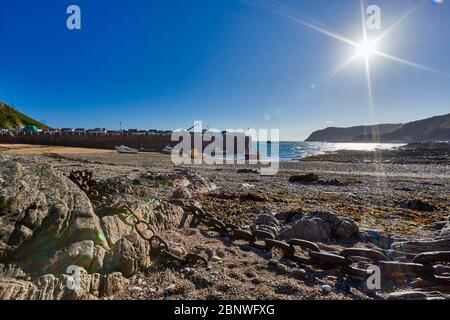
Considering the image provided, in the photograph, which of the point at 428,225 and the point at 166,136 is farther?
the point at 166,136

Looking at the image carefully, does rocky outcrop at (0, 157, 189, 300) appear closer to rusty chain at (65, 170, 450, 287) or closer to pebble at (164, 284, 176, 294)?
rusty chain at (65, 170, 450, 287)

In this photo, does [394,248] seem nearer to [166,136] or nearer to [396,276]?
[396,276]

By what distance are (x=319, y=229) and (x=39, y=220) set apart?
408 centimetres

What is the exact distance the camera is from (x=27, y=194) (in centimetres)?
265

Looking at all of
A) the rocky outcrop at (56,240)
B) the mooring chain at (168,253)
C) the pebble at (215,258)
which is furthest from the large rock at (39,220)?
the pebble at (215,258)

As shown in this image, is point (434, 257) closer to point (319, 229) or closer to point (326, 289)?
point (326, 289)

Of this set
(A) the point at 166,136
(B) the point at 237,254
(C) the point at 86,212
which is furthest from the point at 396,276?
(A) the point at 166,136

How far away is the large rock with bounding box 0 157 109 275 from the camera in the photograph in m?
2.23

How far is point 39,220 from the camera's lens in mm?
2459

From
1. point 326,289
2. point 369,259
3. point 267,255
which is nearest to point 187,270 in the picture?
point 267,255

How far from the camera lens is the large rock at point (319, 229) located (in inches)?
177

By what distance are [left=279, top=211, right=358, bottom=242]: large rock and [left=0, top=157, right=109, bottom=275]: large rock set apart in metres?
3.07

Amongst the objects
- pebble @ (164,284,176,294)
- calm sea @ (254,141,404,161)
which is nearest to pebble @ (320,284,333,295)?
pebble @ (164,284,176,294)
